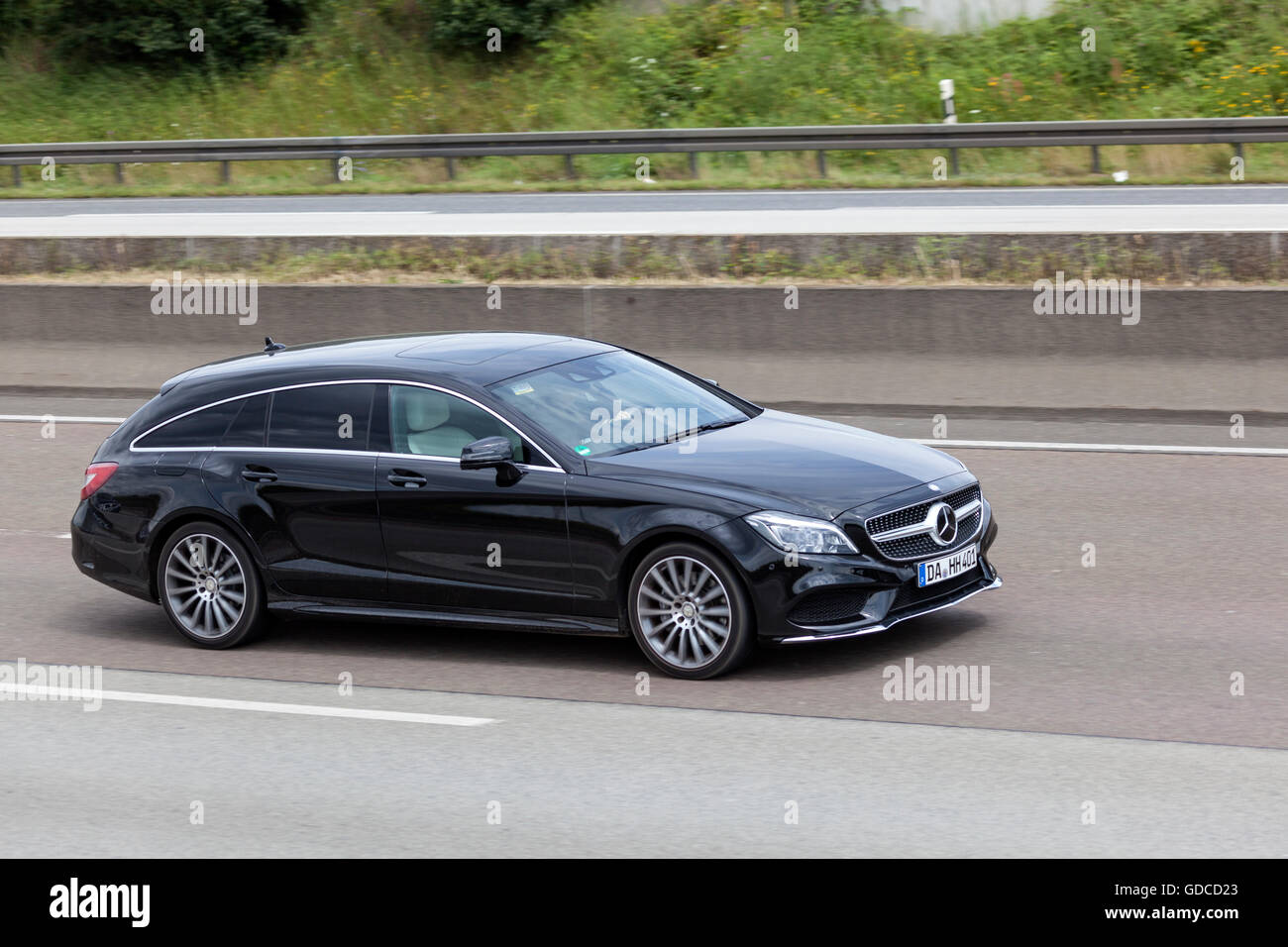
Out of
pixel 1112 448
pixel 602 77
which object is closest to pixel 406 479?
pixel 1112 448

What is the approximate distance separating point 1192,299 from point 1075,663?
6499 millimetres

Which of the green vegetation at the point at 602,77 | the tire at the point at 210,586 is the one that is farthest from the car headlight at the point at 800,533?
the green vegetation at the point at 602,77

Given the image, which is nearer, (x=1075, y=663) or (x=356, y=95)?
(x=1075, y=663)

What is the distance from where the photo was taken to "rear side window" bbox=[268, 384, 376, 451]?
29.2 feet

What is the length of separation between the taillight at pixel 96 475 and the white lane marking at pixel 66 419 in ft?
20.5

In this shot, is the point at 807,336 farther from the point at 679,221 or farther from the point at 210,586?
the point at 679,221

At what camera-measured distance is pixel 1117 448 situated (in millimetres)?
12914

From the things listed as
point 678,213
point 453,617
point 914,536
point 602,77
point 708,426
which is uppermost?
point 602,77

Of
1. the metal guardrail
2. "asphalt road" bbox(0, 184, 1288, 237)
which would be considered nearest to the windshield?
"asphalt road" bbox(0, 184, 1288, 237)

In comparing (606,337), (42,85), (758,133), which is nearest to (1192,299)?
(606,337)

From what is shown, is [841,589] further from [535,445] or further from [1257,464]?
[1257,464]

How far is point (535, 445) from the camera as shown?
838 centimetres

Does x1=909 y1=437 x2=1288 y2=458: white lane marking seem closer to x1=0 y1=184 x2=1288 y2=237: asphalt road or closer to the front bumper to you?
the front bumper

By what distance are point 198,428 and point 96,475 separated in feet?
2.22
